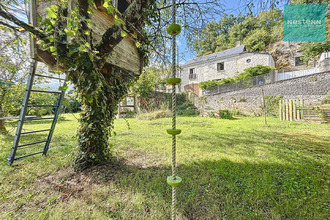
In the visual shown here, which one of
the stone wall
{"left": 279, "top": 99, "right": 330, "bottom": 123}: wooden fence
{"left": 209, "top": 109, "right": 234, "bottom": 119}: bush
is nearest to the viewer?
{"left": 279, "top": 99, "right": 330, "bottom": 123}: wooden fence

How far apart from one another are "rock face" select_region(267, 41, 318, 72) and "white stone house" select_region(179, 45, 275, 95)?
11.8ft

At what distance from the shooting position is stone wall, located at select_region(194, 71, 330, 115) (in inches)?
352

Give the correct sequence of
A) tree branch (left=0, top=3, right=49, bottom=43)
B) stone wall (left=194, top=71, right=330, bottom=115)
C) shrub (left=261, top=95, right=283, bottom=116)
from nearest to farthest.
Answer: tree branch (left=0, top=3, right=49, bottom=43) < stone wall (left=194, top=71, right=330, bottom=115) < shrub (left=261, top=95, right=283, bottom=116)

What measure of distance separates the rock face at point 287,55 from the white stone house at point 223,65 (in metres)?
3.59

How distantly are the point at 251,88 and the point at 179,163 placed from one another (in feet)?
38.4

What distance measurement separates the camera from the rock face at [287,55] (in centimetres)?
2008

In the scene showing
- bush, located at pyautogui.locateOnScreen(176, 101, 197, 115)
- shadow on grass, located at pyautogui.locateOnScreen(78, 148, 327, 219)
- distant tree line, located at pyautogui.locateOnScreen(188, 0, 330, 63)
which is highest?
distant tree line, located at pyautogui.locateOnScreen(188, 0, 330, 63)

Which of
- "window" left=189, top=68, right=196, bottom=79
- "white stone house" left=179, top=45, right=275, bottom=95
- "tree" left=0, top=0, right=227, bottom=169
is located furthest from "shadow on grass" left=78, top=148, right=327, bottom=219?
"window" left=189, top=68, right=196, bottom=79

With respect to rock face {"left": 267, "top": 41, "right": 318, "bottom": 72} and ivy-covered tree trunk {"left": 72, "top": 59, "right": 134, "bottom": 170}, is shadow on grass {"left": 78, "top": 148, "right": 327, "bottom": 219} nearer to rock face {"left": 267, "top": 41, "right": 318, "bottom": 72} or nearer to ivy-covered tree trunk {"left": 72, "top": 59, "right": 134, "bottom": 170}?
ivy-covered tree trunk {"left": 72, "top": 59, "right": 134, "bottom": 170}

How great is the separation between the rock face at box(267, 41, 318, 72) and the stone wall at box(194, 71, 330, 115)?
1415 cm

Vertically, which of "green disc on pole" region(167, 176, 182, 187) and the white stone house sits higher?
the white stone house

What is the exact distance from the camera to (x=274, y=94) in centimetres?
1052

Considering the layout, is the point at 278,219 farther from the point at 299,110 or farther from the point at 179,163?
the point at 299,110

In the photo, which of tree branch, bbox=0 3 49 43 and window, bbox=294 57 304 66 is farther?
window, bbox=294 57 304 66
